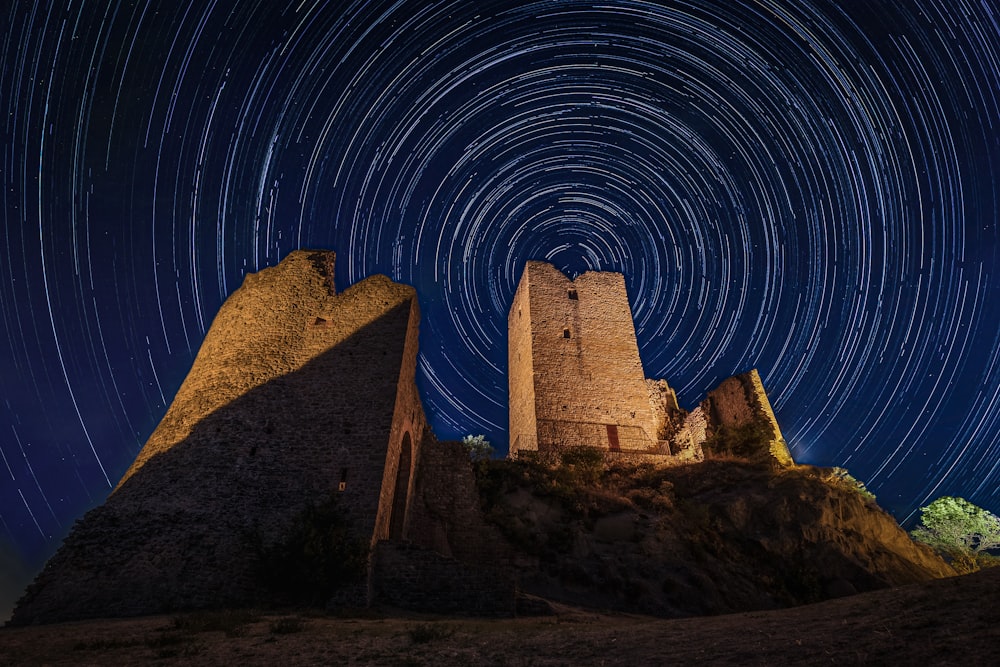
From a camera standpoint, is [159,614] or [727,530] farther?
[727,530]

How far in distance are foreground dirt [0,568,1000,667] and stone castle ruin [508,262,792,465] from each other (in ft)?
49.5

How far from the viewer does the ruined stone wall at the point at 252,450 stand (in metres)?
9.03

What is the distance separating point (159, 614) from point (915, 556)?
65.1 feet

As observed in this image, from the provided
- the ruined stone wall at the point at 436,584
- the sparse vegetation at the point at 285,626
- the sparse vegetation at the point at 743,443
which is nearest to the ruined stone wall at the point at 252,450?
the ruined stone wall at the point at 436,584

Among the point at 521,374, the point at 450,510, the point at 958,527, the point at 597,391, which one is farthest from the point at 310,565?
the point at 958,527

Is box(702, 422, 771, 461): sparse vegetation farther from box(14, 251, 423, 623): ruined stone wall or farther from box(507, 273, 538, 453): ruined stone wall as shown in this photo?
box(14, 251, 423, 623): ruined stone wall

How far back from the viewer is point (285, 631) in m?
6.69

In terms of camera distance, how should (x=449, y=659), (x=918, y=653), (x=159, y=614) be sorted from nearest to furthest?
(x=918, y=653)
(x=449, y=659)
(x=159, y=614)

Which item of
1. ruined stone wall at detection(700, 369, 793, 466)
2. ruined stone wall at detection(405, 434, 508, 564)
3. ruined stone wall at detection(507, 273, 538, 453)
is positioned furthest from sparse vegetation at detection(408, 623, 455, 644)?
ruined stone wall at detection(700, 369, 793, 466)

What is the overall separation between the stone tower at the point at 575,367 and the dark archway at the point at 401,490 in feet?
32.1

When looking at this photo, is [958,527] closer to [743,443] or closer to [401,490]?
[743,443]

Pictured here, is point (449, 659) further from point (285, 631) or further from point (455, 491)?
point (455, 491)

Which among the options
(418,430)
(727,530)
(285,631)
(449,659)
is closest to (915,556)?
(727,530)

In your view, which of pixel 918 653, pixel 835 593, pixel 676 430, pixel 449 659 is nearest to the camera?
pixel 918 653
